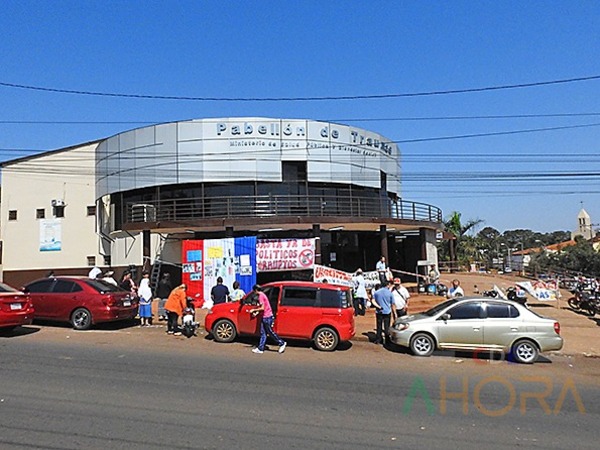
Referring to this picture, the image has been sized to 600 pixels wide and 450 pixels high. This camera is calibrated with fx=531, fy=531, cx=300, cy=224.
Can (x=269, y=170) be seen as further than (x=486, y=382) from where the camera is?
Yes

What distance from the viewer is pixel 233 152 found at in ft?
87.5

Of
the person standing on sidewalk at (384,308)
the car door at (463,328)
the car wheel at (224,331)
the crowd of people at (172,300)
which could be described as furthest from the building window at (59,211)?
Result: the car door at (463,328)

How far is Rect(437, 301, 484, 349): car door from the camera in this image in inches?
501

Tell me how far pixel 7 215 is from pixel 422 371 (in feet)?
104

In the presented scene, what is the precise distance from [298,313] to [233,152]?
599 inches

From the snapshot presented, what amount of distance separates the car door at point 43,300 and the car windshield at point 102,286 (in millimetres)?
1162

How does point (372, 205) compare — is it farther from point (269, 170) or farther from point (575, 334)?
point (575, 334)

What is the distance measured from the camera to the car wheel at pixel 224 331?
1348 cm

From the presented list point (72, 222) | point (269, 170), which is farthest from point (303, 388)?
point (72, 222)

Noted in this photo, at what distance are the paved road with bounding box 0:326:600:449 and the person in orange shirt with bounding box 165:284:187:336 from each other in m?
2.12

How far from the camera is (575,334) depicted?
16.4 meters

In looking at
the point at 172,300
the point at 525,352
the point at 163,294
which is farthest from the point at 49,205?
the point at 525,352

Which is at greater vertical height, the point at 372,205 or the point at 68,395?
the point at 372,205

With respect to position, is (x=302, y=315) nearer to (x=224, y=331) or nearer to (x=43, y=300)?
(x=224, y=331)
